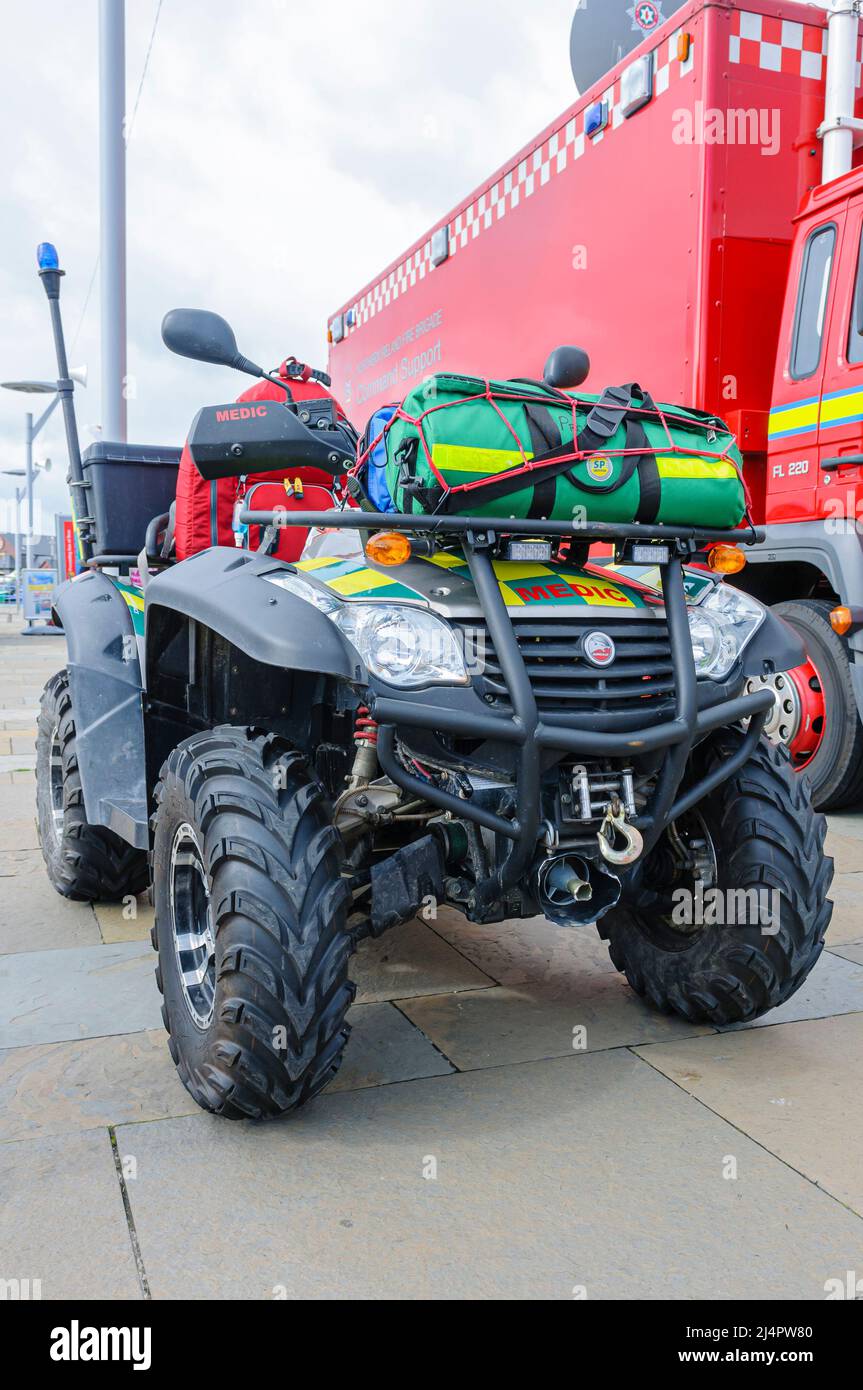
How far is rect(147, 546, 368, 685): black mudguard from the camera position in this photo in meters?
2.17

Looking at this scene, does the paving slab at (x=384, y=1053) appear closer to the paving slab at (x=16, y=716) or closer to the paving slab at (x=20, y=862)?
the paving slab at (x=20, y=862)

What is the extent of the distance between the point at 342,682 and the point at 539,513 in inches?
22.0

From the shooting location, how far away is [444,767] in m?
2.33

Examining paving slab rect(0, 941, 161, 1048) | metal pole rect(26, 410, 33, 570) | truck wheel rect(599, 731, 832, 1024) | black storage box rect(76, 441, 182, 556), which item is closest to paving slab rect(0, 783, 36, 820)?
black storage box rect(76, 441, 182, 556)

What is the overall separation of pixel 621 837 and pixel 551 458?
2.69 ft

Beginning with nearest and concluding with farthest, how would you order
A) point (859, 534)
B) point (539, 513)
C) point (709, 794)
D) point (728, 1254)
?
point (728, 1254) < point (539, 513) < point (709, 794) < point (859, 534)

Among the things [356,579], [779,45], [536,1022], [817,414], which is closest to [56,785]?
[536,1022]

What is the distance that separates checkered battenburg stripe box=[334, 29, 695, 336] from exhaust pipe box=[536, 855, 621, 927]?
13.6ft

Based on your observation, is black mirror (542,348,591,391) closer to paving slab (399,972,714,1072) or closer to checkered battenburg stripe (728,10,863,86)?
paving slab (399,972,714,1072)

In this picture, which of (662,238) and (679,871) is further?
(662,238)

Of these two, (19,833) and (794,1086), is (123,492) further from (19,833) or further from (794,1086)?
(794,1086)

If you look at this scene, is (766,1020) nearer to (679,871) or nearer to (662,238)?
(679,871)

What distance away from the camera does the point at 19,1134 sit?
236cm
